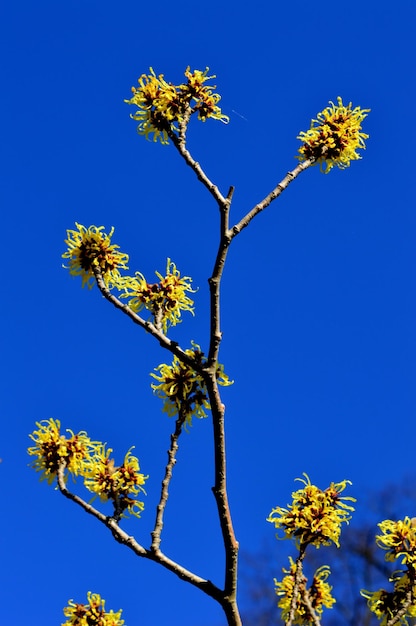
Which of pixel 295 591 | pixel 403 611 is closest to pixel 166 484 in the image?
pixel 295 591

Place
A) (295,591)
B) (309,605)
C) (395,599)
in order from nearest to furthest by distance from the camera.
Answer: (295,591) → (395,599) → (309,605)

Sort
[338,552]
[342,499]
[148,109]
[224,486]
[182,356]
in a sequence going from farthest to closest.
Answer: [338,552] → [148,109] → [342,499] → [182,356] → [224,486]

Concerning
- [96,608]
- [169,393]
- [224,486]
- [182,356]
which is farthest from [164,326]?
[96,608]

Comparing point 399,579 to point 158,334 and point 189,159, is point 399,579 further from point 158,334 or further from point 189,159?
point 189,159

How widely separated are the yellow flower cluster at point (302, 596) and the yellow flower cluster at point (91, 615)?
947mm

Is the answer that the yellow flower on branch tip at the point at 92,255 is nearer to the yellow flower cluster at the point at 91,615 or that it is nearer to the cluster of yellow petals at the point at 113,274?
the cluster of yellow petals at the point at 113,274

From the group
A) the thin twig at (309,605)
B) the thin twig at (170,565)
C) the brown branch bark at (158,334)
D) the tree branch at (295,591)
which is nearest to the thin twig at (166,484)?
the thin twig at (170,565)

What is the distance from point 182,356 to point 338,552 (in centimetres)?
1220

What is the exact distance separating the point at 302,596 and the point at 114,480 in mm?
1342

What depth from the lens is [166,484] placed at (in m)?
3.51

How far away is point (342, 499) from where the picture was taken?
4.07 meters

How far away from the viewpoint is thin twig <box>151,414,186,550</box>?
10.9ft

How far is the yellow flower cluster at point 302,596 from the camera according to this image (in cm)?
425

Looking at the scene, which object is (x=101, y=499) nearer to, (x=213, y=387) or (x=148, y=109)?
(x=213, y=387)
